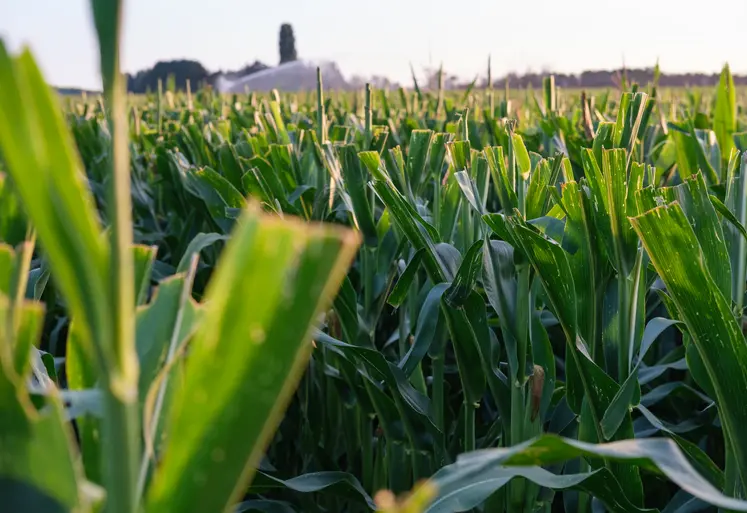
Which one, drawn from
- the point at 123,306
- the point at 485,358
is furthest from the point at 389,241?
the point at 123,306

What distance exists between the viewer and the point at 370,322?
1.16 metres

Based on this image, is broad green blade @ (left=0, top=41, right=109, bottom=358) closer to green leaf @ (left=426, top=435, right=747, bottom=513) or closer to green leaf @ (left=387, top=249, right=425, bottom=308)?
green leaf @ (left=426, top=435, right=747, bottom=513)

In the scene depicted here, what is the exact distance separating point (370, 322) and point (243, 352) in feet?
3.03

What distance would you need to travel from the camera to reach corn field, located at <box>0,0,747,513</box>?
0.73ft

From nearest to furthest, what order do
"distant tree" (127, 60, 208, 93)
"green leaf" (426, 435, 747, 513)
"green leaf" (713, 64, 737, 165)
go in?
"green leaf" (426, 435, 747, 513) < "green leaf" (713, 64, 737, 165) < "distant tree" (127, 60, 208, 93)

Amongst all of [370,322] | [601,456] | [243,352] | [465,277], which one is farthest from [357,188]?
[243,352]

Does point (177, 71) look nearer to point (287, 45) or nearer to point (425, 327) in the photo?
point (287, 45)

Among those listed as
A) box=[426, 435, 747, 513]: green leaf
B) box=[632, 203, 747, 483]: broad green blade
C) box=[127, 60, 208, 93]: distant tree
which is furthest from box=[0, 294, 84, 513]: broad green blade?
box=[127, 60, 208, 93]: distant tree

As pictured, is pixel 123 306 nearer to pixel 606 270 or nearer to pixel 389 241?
pixel 606 270

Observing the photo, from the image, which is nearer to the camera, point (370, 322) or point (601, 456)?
point (601, 456)

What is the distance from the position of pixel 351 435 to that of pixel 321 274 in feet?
4.02

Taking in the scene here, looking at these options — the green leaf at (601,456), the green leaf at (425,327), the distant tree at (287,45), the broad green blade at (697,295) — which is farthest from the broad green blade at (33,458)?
the distant tree at (287,45)

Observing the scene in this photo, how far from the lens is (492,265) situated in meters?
0.85

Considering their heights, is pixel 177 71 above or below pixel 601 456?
above
